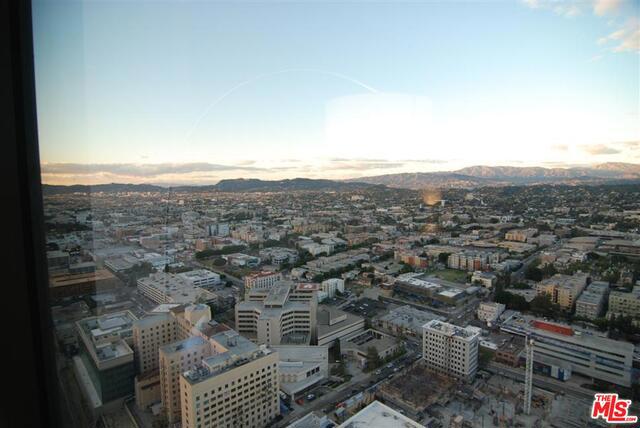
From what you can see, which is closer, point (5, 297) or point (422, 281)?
point (5, 297)

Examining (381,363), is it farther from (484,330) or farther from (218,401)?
(218,401)

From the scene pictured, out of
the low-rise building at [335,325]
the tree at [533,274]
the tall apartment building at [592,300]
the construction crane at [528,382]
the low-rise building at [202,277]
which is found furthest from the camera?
the low-rise building at [202,277]

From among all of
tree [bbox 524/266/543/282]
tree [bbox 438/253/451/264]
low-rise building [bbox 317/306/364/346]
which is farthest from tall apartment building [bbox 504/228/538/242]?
low-rise building [bbox 317/306/364/346]

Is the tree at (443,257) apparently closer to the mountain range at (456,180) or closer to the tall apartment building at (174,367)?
the mountain range at (456,180)

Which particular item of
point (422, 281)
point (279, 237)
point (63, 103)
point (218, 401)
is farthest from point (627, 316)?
point (279, 237)

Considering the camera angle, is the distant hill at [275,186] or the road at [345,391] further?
the distant hill at [275,186]

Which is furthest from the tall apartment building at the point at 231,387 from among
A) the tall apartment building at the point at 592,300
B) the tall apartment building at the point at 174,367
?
the tall apartment building at the point at 592,300
